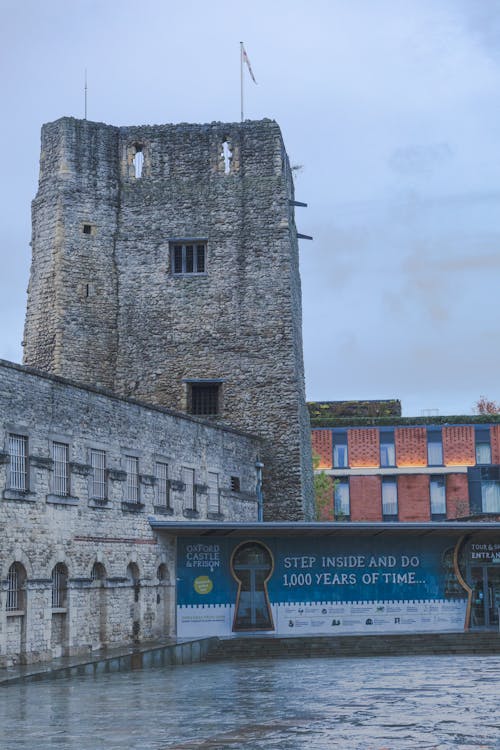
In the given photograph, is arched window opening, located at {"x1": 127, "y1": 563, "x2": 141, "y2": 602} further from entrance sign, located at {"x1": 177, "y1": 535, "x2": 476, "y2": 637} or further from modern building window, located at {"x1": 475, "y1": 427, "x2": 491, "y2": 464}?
modern building window, located at {"x1": 475, "y1": 427, "x2": 491, "y2": 464}

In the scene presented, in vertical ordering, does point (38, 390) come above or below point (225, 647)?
above

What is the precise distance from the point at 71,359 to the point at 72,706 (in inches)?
986

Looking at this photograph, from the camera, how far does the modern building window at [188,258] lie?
4431 cm

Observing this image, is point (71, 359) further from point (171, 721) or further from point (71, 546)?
point (171, 721)

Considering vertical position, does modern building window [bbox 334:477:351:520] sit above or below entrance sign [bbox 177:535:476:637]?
above

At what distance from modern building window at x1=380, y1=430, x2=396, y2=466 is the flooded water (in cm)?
4219

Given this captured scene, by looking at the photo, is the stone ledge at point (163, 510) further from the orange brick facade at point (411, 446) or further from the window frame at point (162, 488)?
the orange brick facade at point (411, 446)

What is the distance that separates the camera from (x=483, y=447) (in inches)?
2660

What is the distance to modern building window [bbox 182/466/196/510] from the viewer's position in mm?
35094

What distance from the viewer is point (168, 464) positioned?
33969mm

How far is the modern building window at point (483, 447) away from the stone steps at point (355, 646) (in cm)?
3612

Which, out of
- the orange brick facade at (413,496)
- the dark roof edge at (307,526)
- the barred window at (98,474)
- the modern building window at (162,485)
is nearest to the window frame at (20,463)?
the barred window at (98,474)

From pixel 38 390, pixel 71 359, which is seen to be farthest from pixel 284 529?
pixel 71 359

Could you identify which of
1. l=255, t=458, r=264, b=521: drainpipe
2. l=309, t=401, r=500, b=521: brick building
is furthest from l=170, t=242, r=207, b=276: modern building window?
l=309, t=401, r=500, b=521: brick building
